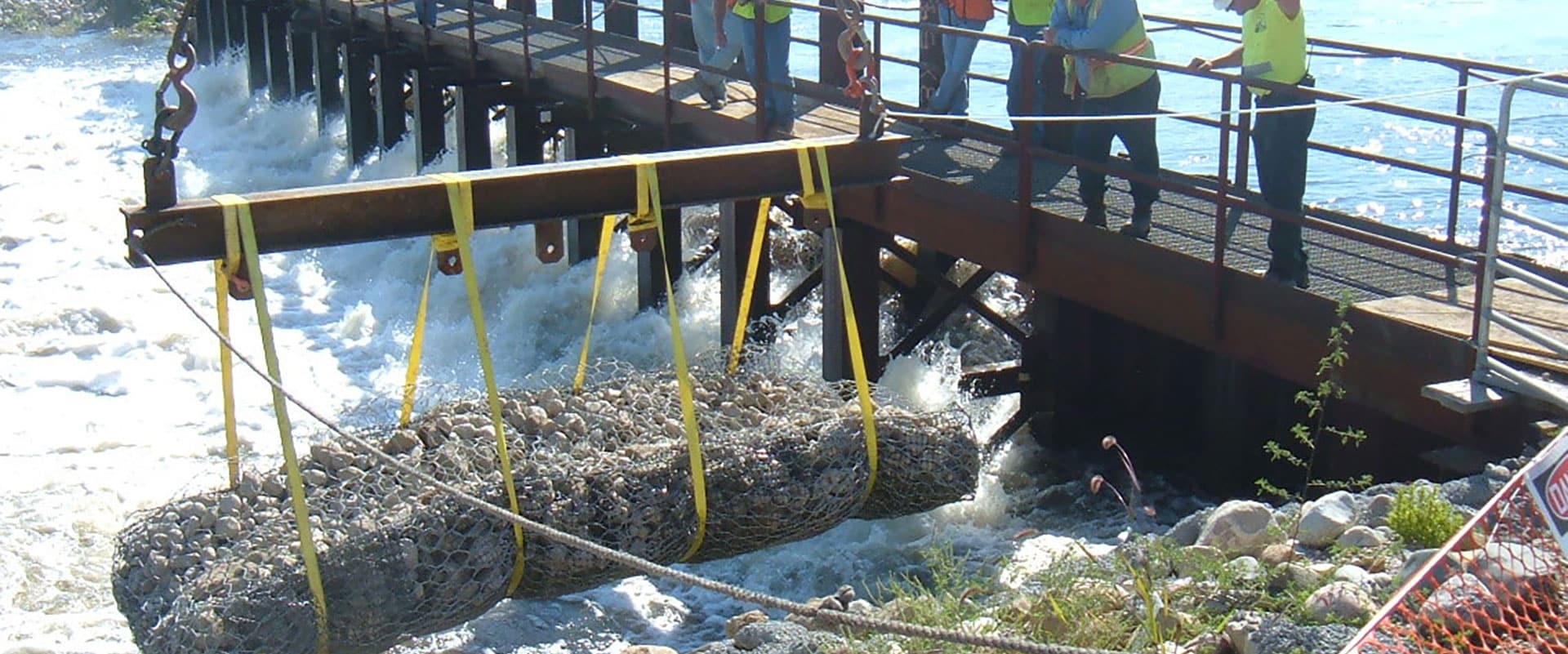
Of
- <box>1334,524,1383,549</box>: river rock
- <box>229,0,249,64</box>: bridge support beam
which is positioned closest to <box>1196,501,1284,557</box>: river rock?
<box>1334,524,1383,549</box>: river rock

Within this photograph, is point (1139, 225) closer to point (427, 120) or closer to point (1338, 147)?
point (1338, 147)

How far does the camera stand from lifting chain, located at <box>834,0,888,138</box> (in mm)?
5590

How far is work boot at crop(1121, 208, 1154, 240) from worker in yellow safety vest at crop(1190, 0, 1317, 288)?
80cm

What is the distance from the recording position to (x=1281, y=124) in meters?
7.64

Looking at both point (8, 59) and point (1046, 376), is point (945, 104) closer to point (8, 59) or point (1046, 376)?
point (1046, 376)

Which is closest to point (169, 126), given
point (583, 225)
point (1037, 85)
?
point (1037, 85)

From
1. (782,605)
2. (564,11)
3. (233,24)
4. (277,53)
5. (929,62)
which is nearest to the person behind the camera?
(782,605)

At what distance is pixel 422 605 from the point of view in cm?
521

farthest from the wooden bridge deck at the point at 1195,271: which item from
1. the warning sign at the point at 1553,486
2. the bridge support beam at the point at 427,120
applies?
the bridge support beam at the point at 427,120

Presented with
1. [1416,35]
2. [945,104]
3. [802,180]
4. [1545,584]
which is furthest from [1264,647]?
[1416,35]

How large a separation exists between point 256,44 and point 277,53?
147 centimetres

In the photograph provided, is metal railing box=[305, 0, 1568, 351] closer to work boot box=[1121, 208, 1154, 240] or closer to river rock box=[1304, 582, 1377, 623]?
work boot box=[1121, 208, 1154, 240]

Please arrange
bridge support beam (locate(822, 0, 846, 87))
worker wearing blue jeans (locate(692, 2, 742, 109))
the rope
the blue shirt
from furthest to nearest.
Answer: bridge support beam (locate(822, 0, 846, 87))
worker wearing blue jeans (locate(692, 2, 742, 109))
the blue shirt
the rope

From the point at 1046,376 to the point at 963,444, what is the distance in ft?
14.9
